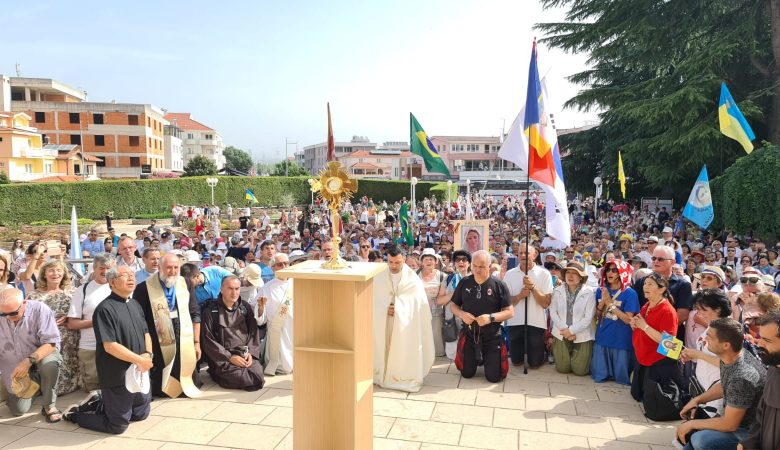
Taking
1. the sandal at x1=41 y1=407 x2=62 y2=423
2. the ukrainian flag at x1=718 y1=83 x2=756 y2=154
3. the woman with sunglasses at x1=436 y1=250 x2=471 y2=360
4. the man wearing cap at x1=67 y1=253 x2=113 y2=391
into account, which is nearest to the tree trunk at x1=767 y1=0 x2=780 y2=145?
the ukrainian flag at x1=718 y1=83 x2=756 y2=154

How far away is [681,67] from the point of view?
18781mm

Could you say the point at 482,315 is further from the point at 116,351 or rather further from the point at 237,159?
the point at 237,159

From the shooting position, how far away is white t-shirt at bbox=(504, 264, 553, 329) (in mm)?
6859

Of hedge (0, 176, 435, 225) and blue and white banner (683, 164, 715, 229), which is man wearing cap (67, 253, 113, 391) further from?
hedge (0, 176, 435, 225)

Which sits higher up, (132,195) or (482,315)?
(132,195)

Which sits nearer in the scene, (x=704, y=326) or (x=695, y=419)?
(x=695, y=419)

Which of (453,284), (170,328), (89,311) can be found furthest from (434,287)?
(89,311)

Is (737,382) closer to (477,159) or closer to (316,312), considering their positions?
(316,312)

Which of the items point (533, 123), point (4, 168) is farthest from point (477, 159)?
point (533, 123)

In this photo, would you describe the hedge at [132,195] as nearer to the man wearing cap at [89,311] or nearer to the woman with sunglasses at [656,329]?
the man wearing cap at [89,311]

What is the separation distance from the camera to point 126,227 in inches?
1350

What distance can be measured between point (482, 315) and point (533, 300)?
95 cm

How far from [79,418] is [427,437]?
10.7 ft

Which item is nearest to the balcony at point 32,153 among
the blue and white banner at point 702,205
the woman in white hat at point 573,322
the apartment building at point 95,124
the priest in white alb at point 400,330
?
the apartment building at point 95,124
